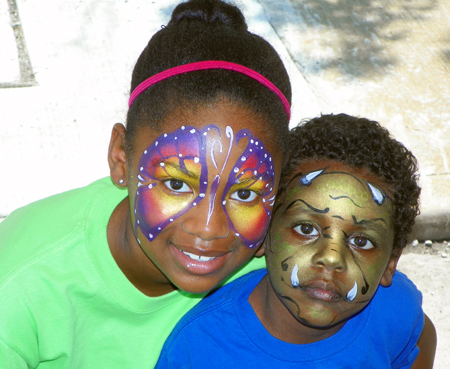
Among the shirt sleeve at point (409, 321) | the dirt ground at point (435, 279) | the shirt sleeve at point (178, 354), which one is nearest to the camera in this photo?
the shirt sleeve at point (178, 354)

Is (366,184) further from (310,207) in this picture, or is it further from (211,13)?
(211,13)

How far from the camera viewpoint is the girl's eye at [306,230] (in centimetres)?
186

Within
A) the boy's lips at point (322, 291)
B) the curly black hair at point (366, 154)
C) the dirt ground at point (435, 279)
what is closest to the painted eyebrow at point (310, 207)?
the curly black hair at point (366, 154)

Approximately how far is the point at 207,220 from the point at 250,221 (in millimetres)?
162

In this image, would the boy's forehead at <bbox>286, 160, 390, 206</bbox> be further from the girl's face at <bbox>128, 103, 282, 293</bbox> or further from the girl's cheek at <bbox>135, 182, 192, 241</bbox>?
the girl's cheek at <bbox>135, 182, 192, 241</bbox>

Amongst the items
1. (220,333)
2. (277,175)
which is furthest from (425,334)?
(277,175)

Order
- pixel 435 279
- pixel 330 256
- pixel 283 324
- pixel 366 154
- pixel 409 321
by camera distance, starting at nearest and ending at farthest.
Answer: pixel 330 256
pixel 366 154
pixel 283 324
pixel 409 321
pixel 435 279

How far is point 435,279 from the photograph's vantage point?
3154mm

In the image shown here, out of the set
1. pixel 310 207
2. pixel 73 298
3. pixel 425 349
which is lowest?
pixel 425 349

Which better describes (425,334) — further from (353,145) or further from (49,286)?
(49,286)

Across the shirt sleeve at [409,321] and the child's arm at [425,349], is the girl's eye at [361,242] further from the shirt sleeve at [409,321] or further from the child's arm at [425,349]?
the child's arm at [425,349]

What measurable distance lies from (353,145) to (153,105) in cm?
71

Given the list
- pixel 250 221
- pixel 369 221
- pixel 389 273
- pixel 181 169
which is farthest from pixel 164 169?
pixel 389 273

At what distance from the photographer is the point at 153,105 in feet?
5.74
